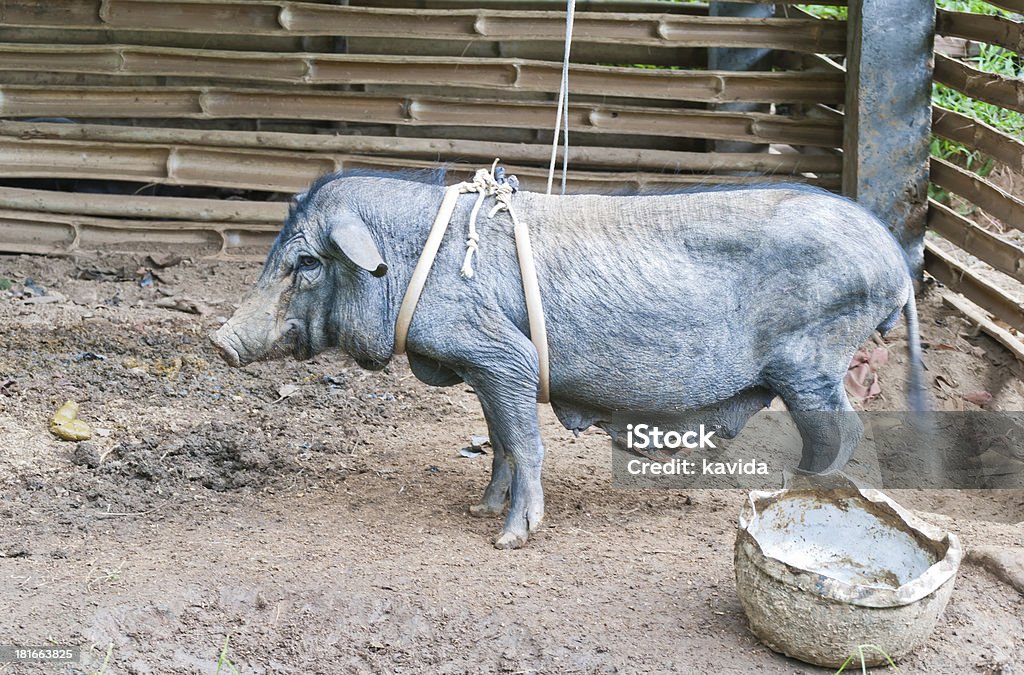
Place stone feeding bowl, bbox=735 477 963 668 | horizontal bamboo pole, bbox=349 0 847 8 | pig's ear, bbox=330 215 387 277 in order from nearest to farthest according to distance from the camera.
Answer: stone feeding bowl, bbox=735 477 963 668 → pig's ear, bbox=330 215 387 277 → horizontal bamboo pole, bbox=349 0 847 8

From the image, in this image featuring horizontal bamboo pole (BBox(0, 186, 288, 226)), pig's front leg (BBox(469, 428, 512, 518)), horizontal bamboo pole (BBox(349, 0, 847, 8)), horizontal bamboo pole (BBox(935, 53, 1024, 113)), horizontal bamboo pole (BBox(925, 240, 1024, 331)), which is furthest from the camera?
horizontal bamboo pole (BBox(0, 186, 288, 226))

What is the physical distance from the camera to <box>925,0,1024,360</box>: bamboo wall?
580cm

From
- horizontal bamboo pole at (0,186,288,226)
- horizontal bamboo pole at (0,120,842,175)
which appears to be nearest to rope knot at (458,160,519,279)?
horizontal bamboo pole at (0,120,842,175)

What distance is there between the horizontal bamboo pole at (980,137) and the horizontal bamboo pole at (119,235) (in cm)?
429

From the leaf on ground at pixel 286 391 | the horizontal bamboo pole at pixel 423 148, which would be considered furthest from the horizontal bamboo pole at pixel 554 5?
the leaf on ground at pixel 286 391

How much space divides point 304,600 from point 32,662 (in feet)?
2.94

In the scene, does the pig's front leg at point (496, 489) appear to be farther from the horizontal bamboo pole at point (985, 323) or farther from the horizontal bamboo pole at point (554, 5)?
the horizontal bamboo pole at point (554, 5)

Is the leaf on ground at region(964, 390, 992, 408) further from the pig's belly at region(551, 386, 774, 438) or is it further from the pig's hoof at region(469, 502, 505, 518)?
the pig's hoof at region(469, 502, 505, 518)

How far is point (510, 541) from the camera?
14.5 feet

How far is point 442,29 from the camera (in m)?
7.08

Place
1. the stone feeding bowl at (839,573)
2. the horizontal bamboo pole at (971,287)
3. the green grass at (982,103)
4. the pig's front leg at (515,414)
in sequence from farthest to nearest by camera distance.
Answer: the green grass at (982,103) < the horizontal bamboo pole at (971,287) < the pig's front leg at (515,414) < the stone feeding bowl at (839,573)

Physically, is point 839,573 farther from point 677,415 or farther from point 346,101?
point 346,101

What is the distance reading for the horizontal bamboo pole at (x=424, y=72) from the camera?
707 centimetres

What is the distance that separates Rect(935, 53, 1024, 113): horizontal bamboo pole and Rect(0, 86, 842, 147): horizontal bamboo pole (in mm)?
703
